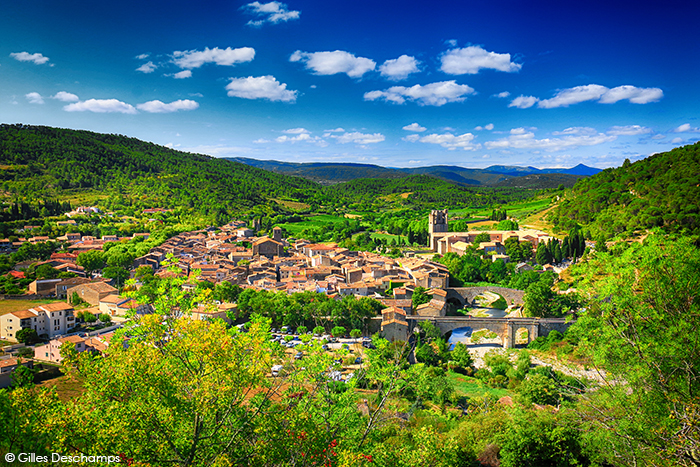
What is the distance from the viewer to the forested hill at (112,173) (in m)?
73.8

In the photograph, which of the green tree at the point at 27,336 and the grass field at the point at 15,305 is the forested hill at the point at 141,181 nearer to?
the grass field at the point at 15,305

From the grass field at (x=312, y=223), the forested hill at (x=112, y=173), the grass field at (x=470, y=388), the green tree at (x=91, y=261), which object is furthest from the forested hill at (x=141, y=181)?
the grass field at (x=470, y=388)

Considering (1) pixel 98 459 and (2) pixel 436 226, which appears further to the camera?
(2) pixel 436 226

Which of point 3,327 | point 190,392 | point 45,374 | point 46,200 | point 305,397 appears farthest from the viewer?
point 46,200

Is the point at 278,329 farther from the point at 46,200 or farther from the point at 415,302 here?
the point at 46,200

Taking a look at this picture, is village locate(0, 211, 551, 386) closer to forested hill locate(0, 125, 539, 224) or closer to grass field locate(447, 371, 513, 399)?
grass field locate(447, 371, 513, 399)

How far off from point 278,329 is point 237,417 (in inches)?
897

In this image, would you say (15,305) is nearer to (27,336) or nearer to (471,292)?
(27,336)

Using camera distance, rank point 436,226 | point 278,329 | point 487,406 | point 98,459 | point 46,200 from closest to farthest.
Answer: point 98,459, point 487,406, point 278,329, point 436,226, point 46,200

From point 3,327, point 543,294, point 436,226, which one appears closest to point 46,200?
point 3,327

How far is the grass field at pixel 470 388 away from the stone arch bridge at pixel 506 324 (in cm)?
552

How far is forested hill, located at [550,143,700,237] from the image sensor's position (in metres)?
43.9

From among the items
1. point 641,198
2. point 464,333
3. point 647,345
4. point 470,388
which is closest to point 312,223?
point 464,333

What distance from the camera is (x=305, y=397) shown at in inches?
288
